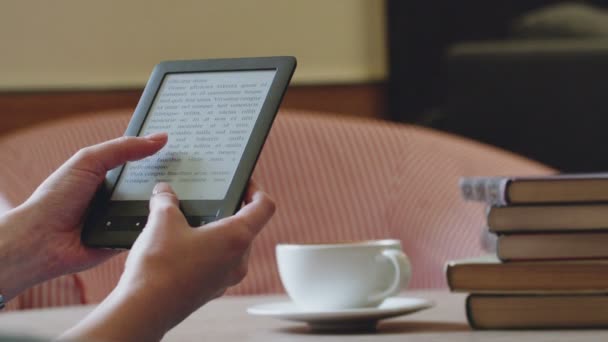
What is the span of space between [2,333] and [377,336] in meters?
0.48

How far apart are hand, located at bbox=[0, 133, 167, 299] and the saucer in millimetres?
144

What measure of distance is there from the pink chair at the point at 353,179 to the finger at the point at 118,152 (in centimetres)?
88

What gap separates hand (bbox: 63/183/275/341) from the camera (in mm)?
513

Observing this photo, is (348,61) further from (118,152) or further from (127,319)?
(127,319)

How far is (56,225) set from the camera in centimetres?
70

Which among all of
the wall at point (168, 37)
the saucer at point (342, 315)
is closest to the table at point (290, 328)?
the saucer at point (342, 315)

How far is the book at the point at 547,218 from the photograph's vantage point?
2.31 feet

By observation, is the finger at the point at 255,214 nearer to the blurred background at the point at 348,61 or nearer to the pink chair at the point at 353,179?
the pink chair at the point at 353,179

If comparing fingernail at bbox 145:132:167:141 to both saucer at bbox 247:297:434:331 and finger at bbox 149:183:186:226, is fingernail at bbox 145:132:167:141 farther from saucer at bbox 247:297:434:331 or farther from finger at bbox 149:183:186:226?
saucer at bbox 247:297:434:331

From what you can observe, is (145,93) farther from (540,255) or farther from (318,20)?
(318,20)

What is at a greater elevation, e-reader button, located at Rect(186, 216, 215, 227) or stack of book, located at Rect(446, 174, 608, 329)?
e-reader button, located at Rect(186, 216, 215, 227)

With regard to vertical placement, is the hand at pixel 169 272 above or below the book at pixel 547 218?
above

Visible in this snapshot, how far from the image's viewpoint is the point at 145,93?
72 centimetres

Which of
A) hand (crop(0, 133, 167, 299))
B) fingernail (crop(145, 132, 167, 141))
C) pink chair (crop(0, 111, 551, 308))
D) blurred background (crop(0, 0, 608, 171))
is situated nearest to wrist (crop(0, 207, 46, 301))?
hand (crop(0, 133, 167, 299))
